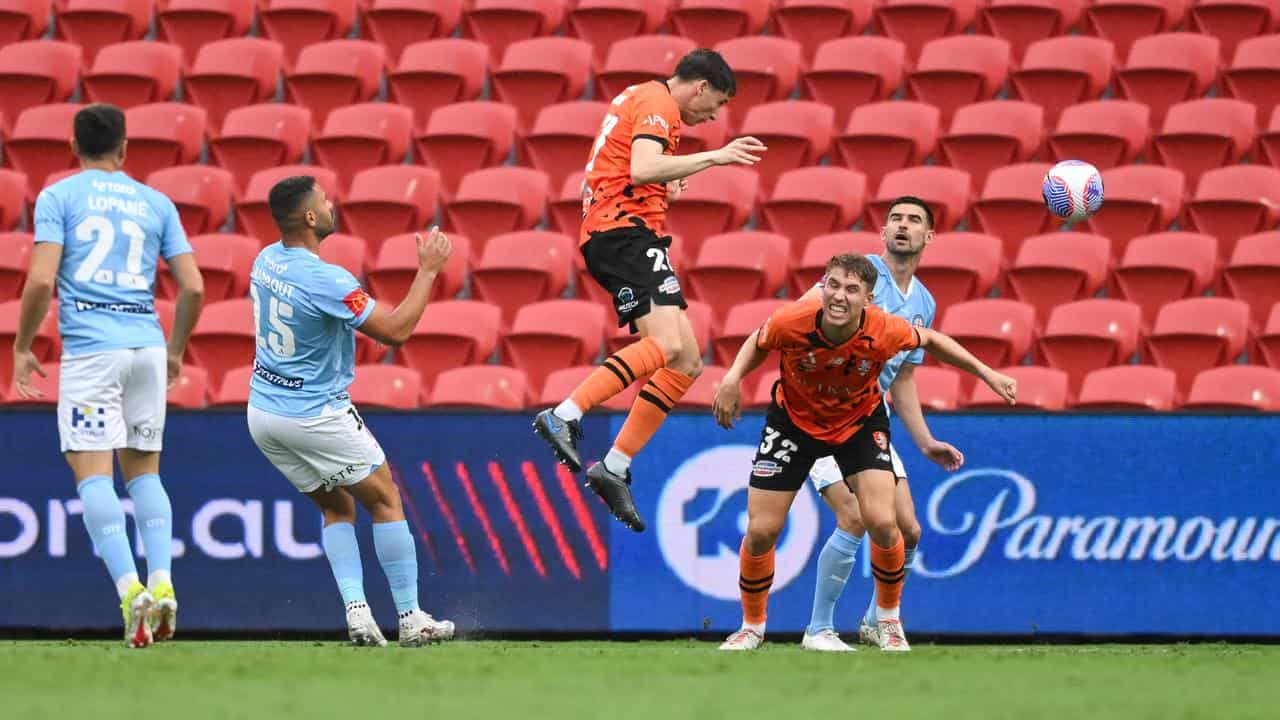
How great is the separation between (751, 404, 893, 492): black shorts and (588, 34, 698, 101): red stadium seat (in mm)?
5369

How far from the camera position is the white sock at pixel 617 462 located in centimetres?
677

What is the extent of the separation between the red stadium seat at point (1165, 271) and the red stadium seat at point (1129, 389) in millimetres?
953

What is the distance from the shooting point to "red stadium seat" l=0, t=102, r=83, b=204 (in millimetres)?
11367

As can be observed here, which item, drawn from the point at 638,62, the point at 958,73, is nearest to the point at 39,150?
the point at 638,62

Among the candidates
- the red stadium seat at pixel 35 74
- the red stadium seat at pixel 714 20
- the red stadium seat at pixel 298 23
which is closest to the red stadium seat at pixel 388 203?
the red stadium seat at pixel 298 23

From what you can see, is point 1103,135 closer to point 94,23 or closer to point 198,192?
point 198,192

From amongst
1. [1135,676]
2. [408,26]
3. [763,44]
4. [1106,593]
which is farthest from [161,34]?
[1135,676]

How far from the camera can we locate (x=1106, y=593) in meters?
8.16

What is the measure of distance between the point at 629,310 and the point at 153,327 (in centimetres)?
186

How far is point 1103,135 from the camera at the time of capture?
36.4 feet

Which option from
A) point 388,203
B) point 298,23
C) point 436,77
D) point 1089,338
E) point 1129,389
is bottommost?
point 1129,389

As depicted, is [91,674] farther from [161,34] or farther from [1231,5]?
[1231,5]

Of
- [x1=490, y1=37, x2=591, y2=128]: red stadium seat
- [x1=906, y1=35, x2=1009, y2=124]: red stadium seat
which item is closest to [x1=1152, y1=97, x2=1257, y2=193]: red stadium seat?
[x1=906, y1=35, x2=1009, y2=124]: red stadium seat

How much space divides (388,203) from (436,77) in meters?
1.46
